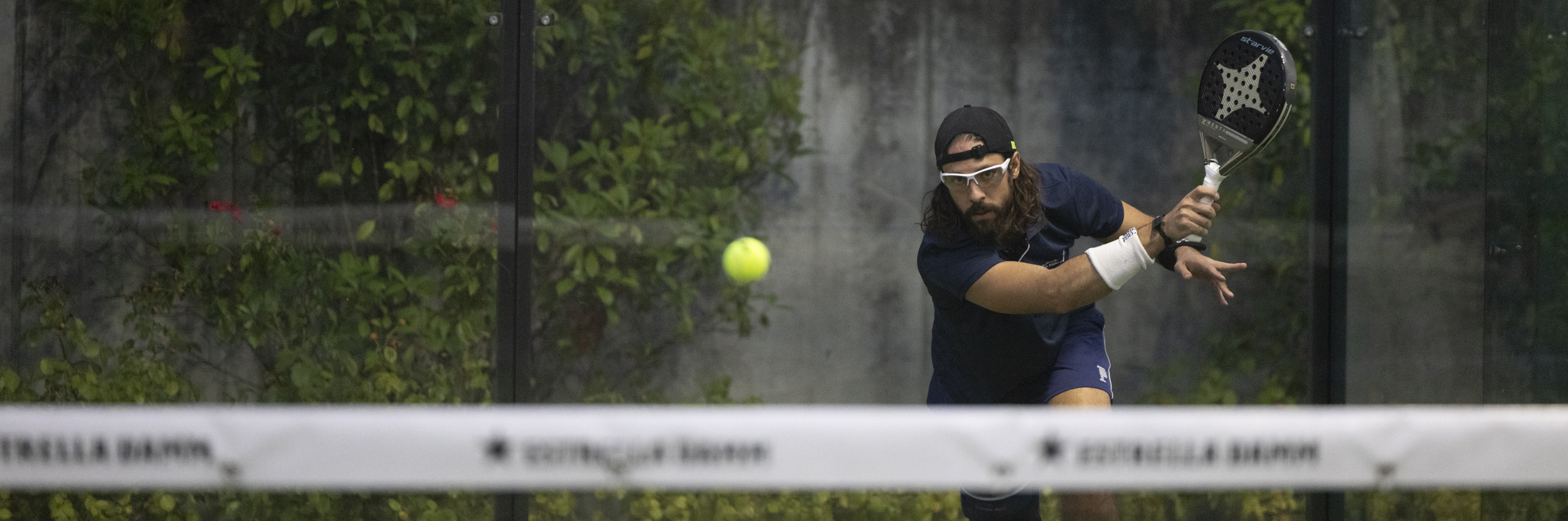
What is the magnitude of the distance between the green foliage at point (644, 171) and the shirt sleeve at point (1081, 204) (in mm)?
846

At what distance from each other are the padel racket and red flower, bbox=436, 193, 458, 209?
6.47 feet

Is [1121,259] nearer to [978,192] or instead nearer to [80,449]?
[978,192]

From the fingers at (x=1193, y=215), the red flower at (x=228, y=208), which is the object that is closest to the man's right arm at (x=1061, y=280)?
the fingers at (x=1193, y=215)

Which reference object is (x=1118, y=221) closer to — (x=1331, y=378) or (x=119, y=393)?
(x=1331, y=378)

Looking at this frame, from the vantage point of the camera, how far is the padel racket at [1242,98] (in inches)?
102

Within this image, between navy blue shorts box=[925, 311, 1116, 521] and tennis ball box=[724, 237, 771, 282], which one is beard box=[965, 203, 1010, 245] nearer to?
navy blue shorts box=[925, 311, 1116, 521]

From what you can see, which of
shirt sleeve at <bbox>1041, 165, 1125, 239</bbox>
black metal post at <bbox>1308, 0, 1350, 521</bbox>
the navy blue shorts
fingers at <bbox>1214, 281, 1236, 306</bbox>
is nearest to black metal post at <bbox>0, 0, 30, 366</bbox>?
the navy blue shorts

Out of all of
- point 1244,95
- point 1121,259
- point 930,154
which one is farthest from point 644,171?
point 1244,95

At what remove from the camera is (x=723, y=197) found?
3.55 m

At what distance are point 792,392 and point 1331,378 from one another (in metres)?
1.57

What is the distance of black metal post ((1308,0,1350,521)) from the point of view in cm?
350

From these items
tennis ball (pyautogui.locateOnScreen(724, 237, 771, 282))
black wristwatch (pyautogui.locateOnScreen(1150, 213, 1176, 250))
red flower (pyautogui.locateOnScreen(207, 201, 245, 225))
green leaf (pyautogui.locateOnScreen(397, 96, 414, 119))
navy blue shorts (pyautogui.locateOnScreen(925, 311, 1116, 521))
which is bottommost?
navy blue shorts (pyautogui.locateOnScreen(925, 311, 1116, 521))

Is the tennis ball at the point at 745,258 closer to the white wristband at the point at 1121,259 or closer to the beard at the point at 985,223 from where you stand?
the beard at the point at 985,223

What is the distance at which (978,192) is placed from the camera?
2.77 m
